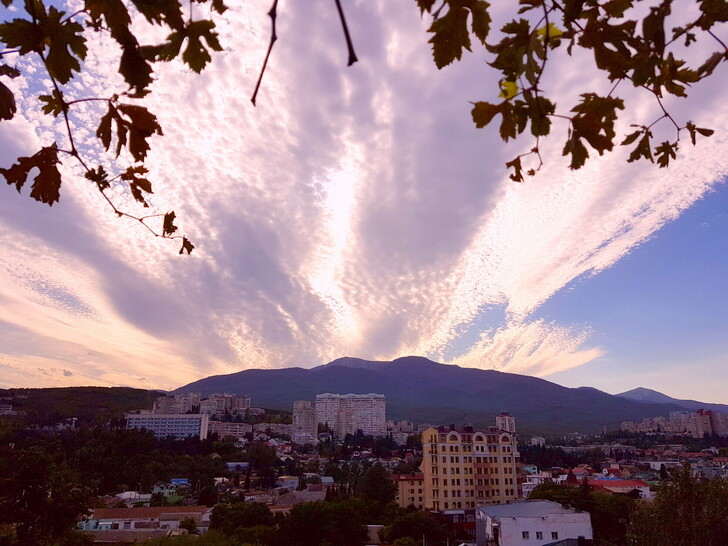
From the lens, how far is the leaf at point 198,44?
1.42 meters

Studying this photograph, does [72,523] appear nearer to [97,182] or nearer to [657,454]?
[97,182]

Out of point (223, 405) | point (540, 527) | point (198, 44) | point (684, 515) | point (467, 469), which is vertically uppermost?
point (223, 405)

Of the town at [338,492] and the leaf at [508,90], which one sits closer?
the leaf at [508,90]

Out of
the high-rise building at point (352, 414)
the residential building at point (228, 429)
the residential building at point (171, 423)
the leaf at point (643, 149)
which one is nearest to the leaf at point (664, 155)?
the leaf at point (643, 149)

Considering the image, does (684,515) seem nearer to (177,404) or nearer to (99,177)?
(99,177)

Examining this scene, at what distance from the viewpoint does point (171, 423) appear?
372 ft

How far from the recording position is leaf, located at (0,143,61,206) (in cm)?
171

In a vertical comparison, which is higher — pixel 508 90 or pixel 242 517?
pixel 508 90

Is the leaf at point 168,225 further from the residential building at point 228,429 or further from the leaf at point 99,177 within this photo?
the residential building at point 228,429

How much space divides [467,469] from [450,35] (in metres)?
47.9

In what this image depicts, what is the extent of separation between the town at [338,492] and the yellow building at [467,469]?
99mm

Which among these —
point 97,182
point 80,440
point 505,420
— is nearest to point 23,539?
point 97,182

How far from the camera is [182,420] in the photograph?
113312 millimetres

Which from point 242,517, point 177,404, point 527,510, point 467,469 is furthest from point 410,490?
point 177,404
